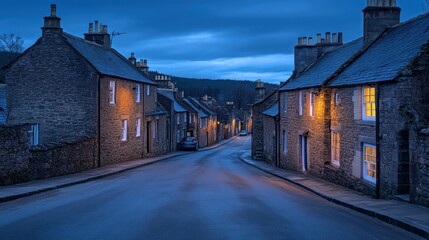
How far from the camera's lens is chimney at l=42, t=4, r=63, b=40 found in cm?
2575

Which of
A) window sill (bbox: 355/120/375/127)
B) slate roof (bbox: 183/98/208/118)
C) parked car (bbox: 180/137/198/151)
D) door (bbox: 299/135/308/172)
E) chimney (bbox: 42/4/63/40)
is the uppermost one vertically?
chimney (bbox: 42/4/63/40)

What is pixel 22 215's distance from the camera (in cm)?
1118

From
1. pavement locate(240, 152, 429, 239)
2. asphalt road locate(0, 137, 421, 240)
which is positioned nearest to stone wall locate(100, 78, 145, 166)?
asphalt road locate(0, 137, 421, 240)

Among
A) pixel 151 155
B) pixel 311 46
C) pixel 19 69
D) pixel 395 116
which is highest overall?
pixel 311 46

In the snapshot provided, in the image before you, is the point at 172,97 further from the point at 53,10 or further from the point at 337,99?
the point at 337,99

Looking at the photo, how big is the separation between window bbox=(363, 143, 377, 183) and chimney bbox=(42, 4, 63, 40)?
18733 millimetres

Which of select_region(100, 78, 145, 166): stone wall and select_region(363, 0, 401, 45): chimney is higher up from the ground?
select_region(363, 0, 401, 45): chimney

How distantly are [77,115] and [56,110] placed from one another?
55.0 inches

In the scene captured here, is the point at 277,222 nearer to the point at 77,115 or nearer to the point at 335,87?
the point at 335,87

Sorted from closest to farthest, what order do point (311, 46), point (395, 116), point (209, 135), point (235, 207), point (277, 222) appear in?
point (277, 222), point (235, 207), point (395, 116), point (311, 46), point (209, 135)

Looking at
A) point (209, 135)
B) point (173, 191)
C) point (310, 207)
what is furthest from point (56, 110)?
point (209, 135)

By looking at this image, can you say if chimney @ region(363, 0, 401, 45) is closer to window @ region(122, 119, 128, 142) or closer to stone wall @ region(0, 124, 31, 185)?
stone wall @ region(0, 124, 31, 185)

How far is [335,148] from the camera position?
20.3 meters

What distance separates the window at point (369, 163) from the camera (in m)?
15.7
